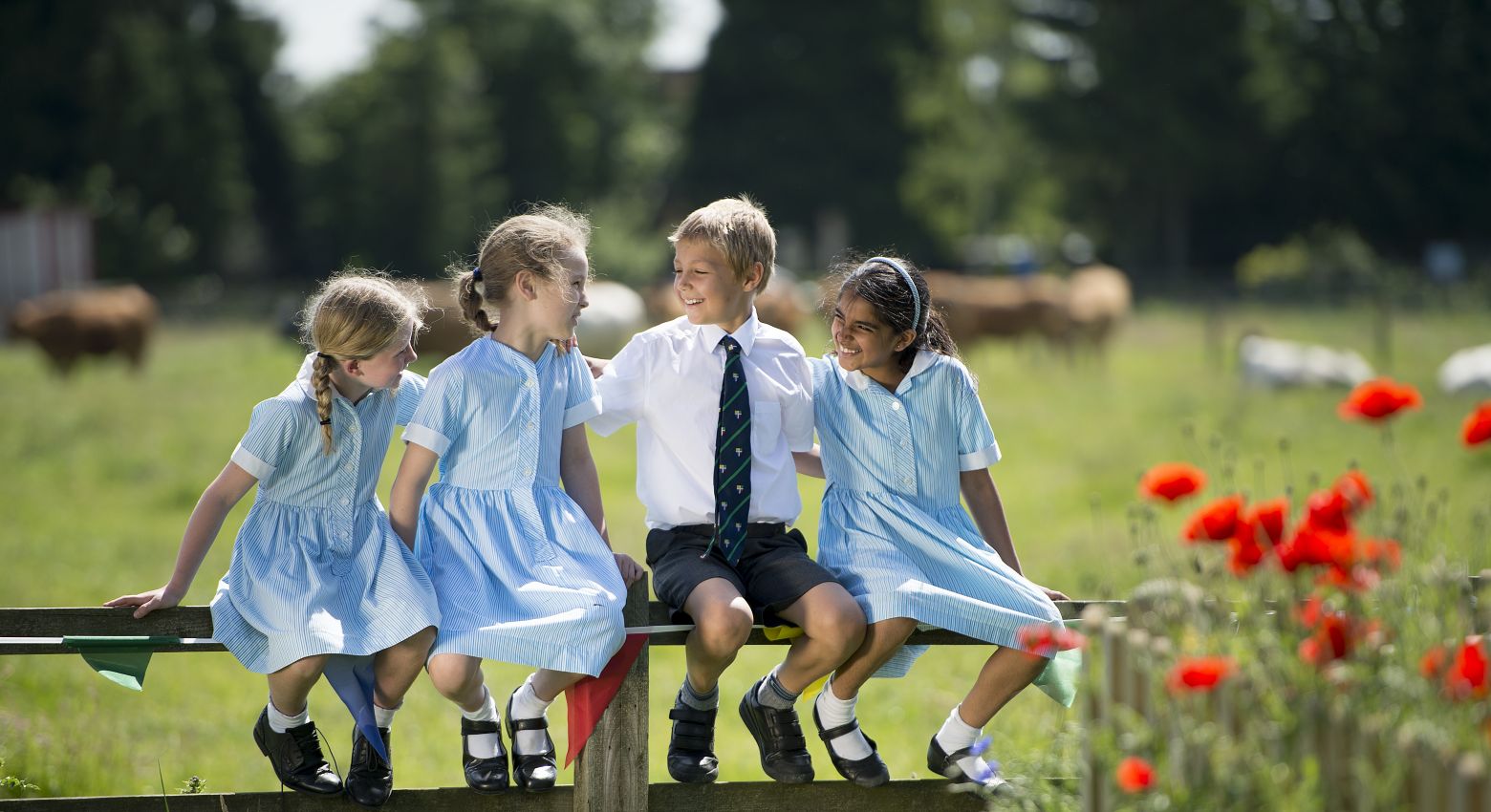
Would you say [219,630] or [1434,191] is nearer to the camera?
[219,630]

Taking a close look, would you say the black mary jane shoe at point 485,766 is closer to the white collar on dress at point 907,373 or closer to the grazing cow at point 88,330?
the white collar on dress at point 907,373

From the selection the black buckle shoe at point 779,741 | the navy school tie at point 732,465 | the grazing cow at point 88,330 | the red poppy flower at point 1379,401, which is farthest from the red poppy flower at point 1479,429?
the grazing cow at point 88,330

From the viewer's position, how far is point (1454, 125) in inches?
1428

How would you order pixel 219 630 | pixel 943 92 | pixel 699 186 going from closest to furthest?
pixel 219 630 → pixel 943 92 → pixel 699 186

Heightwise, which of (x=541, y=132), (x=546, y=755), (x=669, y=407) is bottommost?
(x=546, y=755)

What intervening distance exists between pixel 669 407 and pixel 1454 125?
125 feet

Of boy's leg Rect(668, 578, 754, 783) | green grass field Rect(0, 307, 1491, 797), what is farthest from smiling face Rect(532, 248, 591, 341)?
green grass field Rect(0, 307, 1491, 797)

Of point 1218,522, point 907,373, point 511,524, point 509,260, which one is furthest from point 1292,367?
point 1218,522

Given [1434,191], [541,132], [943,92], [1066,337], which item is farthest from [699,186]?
[1066,337]

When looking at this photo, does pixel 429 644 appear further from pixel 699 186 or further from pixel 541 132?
pixel 699 186

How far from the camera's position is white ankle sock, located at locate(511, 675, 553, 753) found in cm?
313

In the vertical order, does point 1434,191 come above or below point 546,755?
above

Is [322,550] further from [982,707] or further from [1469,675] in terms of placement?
[1469,675]

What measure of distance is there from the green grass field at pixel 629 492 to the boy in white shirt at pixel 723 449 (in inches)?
25.1
